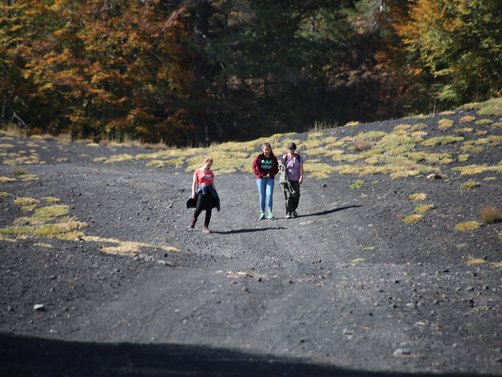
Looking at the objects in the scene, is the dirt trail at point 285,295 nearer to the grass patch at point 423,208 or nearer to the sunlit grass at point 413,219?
the sunlit grass at point 413,219

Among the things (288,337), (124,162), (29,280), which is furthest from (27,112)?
(288,337)

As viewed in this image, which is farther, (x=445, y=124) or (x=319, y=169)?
(x=445, y=124)

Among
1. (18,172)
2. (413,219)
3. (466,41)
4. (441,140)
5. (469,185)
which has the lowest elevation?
(413,219)

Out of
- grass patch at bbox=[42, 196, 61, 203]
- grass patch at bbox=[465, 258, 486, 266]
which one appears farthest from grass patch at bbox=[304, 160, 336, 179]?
grass patch at bbox=[465, 258, 486, 266]

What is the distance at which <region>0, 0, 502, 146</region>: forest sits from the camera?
34.0 metres

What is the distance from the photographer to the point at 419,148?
22953 mm

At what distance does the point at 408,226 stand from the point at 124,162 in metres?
14.7

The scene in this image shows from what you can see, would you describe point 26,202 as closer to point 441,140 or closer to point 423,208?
point 423,208

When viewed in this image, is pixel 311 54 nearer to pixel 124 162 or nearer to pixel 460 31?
pixel 460 31

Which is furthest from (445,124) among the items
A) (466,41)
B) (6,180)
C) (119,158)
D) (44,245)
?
(44,245)

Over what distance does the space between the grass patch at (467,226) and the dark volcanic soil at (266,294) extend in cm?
22

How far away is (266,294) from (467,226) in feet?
21.5

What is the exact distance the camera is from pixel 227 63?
3706cm

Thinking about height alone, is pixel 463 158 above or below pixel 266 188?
above
